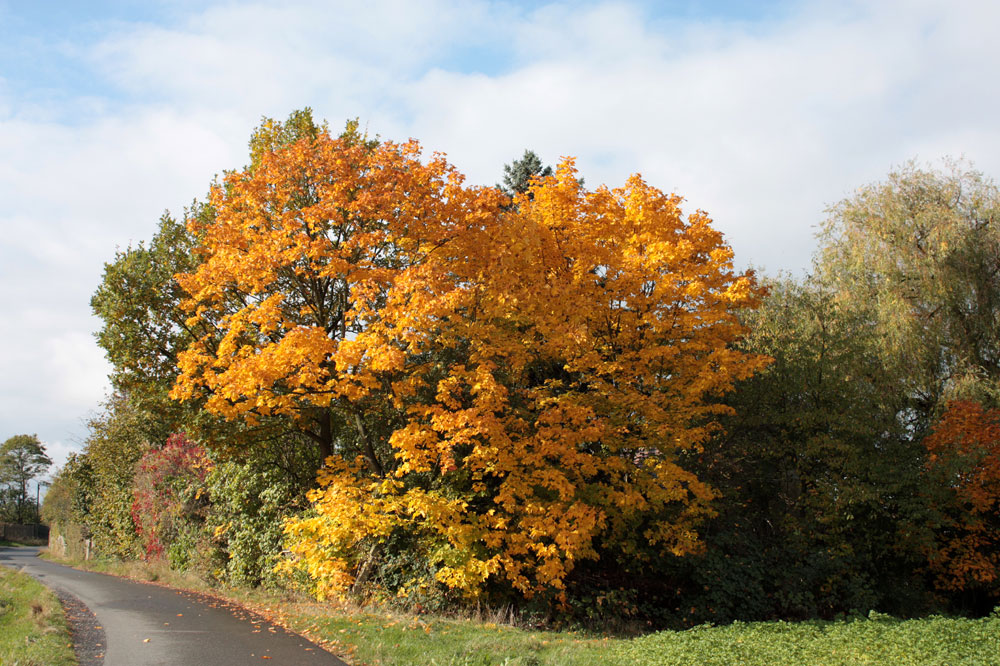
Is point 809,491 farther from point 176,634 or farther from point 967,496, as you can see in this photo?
point 176,634

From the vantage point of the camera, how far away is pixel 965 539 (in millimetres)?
16203

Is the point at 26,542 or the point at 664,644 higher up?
the point at 664,644

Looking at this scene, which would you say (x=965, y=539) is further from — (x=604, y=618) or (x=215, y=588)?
(x=215, y=588)

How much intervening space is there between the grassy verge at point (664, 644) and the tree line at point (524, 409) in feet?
4.43

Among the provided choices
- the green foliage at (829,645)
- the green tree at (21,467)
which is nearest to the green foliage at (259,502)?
the green foliage at (829,645)

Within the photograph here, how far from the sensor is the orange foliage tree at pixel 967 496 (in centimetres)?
1563

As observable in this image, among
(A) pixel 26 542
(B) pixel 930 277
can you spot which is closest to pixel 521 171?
(B) pixel 930 277

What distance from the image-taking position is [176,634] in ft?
35.3

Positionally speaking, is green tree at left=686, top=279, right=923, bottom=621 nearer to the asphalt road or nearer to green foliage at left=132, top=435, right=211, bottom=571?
the asphalt road

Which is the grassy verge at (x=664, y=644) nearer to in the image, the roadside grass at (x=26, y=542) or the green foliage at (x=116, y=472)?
the green foliage at (x=116, y=472)

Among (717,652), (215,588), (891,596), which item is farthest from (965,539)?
(215,588)

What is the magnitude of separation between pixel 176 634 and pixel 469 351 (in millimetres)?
7000

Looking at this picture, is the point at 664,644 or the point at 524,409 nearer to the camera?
the point at 664,644

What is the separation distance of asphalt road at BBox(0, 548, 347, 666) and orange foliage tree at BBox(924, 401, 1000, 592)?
47.2ft
